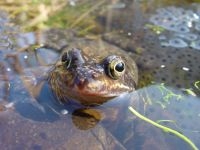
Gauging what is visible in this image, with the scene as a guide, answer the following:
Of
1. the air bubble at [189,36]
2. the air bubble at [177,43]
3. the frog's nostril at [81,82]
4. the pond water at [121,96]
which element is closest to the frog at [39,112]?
the pond water at [121,96]

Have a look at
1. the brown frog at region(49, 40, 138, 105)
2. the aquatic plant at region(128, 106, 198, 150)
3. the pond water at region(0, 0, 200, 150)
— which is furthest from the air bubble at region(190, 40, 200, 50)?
the aquatic plant at region(128, 106, 198, 150)

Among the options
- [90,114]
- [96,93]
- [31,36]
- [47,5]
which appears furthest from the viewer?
[47,5]

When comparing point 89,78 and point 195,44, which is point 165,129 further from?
point 195,44

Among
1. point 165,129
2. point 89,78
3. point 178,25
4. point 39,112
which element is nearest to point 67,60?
point 89,78

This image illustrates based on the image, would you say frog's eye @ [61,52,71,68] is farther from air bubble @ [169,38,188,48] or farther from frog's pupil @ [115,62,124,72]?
air bubble @ [169,38,188,48]

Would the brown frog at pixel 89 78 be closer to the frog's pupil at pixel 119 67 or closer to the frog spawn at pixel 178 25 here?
the frog's pupil at pixel 119 67

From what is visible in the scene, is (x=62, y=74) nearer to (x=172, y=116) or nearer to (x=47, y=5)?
(x=172, y=116)

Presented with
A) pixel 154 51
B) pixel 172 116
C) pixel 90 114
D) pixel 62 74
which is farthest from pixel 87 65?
pixel 154 51
